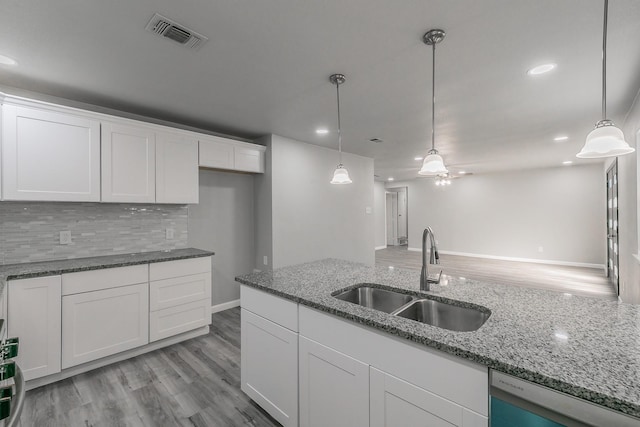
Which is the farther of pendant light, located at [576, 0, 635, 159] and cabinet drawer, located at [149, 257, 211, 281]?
cabinet drawer, located at [149, 257, 211, 281]

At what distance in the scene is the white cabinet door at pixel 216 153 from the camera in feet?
11.2

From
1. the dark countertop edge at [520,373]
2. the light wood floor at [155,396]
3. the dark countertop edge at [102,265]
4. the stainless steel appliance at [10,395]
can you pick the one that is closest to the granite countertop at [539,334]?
the dark countertop edge at [520,373]

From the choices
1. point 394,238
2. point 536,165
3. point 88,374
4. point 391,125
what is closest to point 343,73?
point 391,125

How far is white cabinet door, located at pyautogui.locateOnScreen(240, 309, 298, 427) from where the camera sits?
5.63 ft

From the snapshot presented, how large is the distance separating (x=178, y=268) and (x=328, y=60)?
2.46 metres

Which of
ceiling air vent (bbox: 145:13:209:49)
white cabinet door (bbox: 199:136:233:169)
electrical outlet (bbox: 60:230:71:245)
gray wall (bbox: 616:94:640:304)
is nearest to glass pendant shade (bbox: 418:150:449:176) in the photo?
ceiling air vent (bbox: 145:13:209:49)

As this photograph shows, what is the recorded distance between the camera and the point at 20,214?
2.50 m

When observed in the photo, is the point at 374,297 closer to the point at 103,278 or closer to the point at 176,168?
the point at 103,278

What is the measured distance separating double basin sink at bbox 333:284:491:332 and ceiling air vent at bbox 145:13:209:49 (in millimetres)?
1855

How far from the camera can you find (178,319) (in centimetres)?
298

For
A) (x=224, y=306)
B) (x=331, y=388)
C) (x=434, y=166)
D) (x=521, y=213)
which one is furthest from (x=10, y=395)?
(x=521, y=213)

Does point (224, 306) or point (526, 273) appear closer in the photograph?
point (224, 306)

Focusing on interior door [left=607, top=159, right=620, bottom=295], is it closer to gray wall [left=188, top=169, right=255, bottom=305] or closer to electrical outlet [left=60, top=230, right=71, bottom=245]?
gray wall [left=188, top=169, right=255, bottom=305]

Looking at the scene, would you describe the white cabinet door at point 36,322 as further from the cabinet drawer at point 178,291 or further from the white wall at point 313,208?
the white wall at point 313,208
